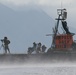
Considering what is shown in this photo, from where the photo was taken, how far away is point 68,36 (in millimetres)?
60219

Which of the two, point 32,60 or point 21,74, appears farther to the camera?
point 32,60

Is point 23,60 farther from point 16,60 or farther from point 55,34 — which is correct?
point 55,34

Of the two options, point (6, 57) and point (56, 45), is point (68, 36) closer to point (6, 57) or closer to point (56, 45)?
point (56, 45)

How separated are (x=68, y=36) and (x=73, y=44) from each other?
1.18 m

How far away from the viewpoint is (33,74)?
48156mm

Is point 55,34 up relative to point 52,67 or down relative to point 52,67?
up

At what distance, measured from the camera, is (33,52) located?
203 ft

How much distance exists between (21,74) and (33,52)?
13.7 metres

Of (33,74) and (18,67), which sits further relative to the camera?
(18,67)

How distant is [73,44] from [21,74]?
1369 centimetres

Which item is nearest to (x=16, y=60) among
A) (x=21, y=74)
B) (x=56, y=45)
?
(x=56, y=45)

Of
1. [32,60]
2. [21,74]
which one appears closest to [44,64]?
[32,60]

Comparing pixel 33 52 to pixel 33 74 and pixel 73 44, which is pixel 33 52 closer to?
pixel 73 44

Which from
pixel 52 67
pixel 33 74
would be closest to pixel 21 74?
pixel 33 74
